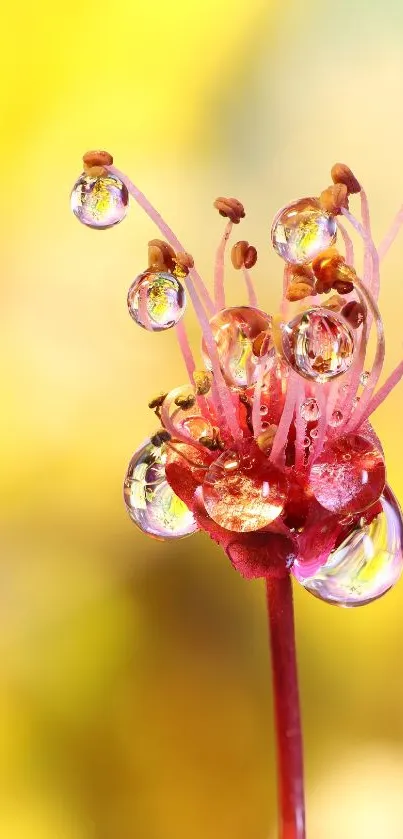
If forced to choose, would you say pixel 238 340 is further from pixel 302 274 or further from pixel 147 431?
pixel 147 431

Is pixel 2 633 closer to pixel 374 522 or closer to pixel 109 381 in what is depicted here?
pixel 109 381

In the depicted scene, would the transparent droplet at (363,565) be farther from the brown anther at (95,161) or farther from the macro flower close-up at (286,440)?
the brown anther at (95,161)

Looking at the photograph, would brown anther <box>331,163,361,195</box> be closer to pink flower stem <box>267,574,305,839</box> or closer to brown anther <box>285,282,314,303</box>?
brown anther <box>285,282,314,303</box>

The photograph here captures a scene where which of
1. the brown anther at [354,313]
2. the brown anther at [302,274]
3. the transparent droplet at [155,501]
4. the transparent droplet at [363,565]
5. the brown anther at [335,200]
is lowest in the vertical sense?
the transparent droplet at [363,565]

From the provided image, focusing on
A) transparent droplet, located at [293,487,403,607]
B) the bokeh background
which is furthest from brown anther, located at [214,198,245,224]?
the bokeh background

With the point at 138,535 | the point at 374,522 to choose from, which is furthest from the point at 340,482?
the point at 138,535

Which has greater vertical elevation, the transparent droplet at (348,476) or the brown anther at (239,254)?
the brown anther at (239,254)

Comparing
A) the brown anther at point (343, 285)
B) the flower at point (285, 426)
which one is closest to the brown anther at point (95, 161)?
the flower at point (285, 426)
